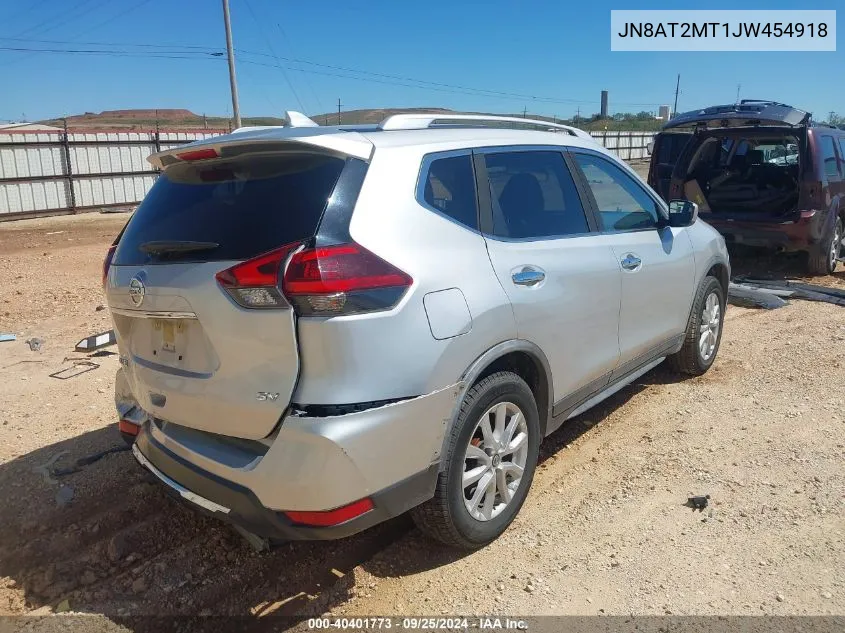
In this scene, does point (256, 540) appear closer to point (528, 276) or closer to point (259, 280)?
point (259, 280)

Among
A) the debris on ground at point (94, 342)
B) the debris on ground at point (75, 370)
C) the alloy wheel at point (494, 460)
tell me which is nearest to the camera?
the alloy wheel at point (494, 460)

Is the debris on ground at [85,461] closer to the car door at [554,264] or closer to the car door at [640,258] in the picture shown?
the car door at [554,264]

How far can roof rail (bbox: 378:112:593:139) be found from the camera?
2.96 metres

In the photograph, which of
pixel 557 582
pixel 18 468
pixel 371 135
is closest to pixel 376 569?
pixel 557 582

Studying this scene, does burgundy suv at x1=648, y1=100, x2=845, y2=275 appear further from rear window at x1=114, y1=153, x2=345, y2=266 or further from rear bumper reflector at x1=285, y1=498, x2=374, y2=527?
rear bumper reflector at x1=285, y1=498, x2=374, y2=527

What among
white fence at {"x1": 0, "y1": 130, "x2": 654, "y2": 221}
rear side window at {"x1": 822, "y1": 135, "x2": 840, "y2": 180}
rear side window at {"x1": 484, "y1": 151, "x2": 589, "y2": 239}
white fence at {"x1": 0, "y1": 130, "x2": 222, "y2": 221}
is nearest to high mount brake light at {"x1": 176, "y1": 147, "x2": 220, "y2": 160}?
rear side window at {"x1": 484, "y1": 151, "x2": 589, "y2": 239}

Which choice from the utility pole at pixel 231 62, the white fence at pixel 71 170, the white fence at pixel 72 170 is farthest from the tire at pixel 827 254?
the utility pole at pixel 231 62

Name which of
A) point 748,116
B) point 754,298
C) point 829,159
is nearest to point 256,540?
point 754,298

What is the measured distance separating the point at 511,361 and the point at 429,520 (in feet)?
2.64

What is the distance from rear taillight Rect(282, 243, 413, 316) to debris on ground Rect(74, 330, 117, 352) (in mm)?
4203

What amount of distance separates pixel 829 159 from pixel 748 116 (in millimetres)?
1397

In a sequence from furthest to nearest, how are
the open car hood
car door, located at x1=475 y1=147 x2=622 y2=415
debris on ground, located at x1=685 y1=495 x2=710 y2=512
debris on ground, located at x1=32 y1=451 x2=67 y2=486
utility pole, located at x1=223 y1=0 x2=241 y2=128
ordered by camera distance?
utility pole, located at x1=223 y1=0 x2=241 y2=128, the open car hood, debris on ground, located at x1=32 y1=451 x2=67 y2=486, debris on ground, located at x1=685 y1=495 x2=710 y2=512, car door, located at x1=475 y1=147 x2=622 y2=415

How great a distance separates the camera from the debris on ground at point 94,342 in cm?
574

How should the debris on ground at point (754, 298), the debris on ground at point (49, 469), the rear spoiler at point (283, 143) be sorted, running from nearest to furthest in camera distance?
the rear spoiler at point (283, 143), the debris on ground at point (49, 469), the debris on ground at point (754, 298)
